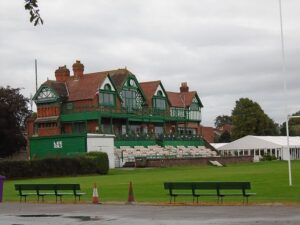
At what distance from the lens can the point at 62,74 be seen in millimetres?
79688

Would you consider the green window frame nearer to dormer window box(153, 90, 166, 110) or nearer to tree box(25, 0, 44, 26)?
dormer window box(153, 90, 166, 110)

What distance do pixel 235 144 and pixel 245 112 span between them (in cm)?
1808

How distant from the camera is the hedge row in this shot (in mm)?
49188

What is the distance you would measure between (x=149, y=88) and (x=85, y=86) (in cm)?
1414

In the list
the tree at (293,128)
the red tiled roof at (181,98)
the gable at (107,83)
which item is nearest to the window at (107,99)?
the gable at (107,83)

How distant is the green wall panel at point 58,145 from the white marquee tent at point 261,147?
31.8 meters

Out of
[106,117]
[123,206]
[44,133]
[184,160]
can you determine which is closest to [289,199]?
[123,206]

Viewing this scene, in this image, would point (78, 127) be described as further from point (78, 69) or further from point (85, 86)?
point (78, 69)

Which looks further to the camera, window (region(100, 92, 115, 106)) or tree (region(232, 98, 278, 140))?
tree (region(232, 98, 278, 140))

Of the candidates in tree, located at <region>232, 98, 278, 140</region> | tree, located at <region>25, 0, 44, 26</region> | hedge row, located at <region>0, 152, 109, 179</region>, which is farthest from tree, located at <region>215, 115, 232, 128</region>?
tree, located at <region>25, 0, 44, 26</region>

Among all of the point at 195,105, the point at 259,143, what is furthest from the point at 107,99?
the point at 195,105

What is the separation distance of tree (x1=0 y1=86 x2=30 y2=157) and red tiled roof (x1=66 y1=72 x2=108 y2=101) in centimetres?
614

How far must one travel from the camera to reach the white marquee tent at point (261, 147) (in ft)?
277

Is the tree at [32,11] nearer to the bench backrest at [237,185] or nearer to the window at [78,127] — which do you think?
the bench backrest at [237,185]
